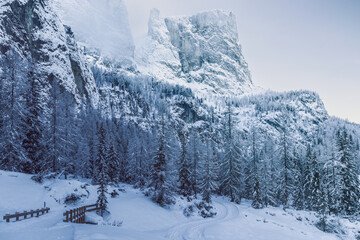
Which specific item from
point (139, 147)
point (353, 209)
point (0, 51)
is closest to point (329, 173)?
point (353, 209)

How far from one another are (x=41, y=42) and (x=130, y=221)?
3417 inches

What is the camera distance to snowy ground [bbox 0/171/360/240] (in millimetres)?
13930

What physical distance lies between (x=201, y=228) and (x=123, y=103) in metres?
146

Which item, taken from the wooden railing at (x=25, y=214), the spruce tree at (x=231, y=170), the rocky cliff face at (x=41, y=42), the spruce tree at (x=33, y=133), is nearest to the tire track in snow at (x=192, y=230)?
the spruce tree at (x=231, y=170)

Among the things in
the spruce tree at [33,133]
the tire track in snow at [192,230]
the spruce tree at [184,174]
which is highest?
the spruce tree at [33,133]

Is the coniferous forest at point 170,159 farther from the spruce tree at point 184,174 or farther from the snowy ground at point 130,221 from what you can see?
the snowy ground at point 130,221

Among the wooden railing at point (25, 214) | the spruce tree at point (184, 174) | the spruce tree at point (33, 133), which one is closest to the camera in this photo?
the wooden railing at point (25, 214)

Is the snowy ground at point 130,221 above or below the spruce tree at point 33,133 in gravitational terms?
below

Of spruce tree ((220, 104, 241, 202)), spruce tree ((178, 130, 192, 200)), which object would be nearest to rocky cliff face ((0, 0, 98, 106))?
spruce tree ((178, 130, 192, 200))

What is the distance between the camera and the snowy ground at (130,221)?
45.7ft

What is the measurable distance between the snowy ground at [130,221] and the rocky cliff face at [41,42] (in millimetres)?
55686

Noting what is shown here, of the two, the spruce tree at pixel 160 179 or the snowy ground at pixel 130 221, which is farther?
the spruce tree at pixel 160 179

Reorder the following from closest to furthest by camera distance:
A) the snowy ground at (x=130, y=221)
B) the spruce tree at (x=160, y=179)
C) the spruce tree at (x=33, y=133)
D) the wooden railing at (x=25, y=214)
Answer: the snowy ground at (x=130, y=221) → the wooden railing at (x=25, y=214) → the spruce tree at (x=33, y=133) → the spruce tree at (x=160, y=179)

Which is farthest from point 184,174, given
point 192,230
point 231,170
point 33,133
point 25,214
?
point 25,214
